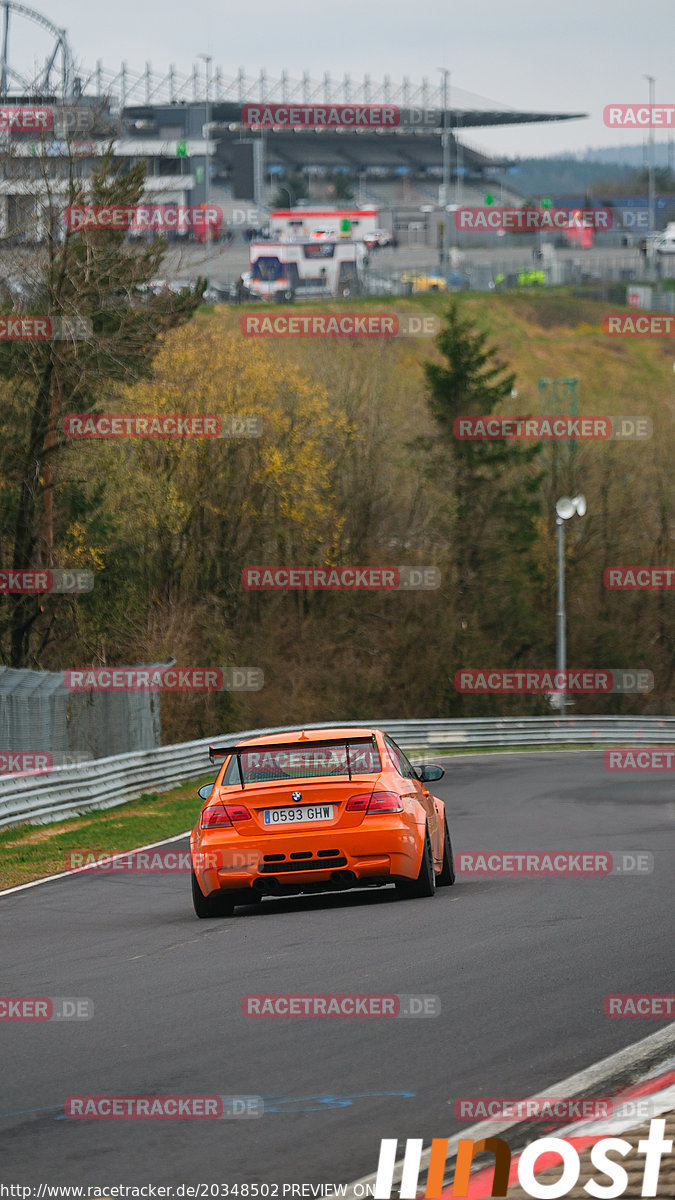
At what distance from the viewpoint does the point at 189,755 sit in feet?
104

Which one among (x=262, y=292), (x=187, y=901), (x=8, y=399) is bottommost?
(x=187, y=901)

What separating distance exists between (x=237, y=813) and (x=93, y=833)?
1039 centimetres

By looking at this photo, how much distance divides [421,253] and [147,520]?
7548 cm

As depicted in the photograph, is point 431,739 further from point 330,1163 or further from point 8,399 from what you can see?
point 330,1163

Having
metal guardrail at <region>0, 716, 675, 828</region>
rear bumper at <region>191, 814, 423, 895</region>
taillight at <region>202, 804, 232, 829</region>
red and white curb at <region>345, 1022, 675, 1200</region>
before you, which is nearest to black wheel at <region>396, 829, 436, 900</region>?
rear bumper at <region>191, 814, 423, 895</region>

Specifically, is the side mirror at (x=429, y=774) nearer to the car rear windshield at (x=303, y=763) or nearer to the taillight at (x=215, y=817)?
the car rear windshield at (x=303, y=763)

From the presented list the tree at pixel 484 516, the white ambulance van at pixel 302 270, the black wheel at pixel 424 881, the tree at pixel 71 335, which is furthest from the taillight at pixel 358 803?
the white ambulance van at pixel 302 270

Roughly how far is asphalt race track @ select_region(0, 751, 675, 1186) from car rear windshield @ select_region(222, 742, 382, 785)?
1.05m

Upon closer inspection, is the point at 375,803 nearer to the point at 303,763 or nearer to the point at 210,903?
the point at 303,763

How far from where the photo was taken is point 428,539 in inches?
2388

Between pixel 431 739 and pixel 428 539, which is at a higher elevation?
pixel 428 539

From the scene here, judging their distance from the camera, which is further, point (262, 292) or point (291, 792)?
point (262, 292)

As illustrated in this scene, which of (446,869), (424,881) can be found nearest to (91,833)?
(446,869)

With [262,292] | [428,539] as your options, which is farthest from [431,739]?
[262,292]
